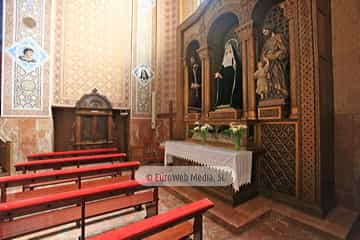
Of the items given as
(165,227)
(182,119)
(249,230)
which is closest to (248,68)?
(182,119)

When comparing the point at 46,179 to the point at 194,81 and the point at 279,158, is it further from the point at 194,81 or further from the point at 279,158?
the point at 194,81

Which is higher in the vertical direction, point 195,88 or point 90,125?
point 195,88

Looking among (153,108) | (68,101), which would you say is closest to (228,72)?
(153,108)

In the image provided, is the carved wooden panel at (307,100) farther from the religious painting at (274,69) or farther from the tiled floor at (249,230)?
the tiled floor at (249,230)

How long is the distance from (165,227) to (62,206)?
1141 millimetres

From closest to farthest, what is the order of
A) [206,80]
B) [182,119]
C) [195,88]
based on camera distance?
[206,80] < [195,88] < [182,119]

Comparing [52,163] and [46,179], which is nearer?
[46,179]

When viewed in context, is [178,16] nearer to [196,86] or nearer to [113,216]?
[196,86]

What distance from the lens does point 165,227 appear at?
1.44 meters

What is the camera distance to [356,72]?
2928 mm

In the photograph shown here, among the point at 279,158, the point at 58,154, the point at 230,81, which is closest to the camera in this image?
the point at 279,158

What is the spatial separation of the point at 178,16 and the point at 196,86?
10.9 feet

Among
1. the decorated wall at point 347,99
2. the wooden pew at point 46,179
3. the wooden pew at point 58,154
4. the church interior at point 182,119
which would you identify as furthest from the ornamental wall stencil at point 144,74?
the decorated wall at point 347,99

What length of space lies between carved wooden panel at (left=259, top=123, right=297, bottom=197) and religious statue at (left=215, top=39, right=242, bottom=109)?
905 millimetres
